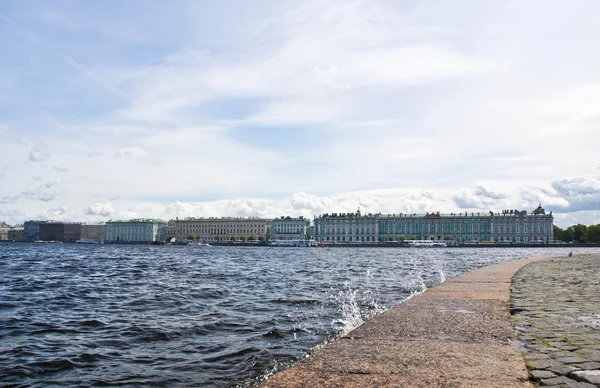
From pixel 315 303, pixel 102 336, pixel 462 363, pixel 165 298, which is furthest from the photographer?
pixel 165 298

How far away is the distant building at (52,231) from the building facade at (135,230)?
2070 centimetres

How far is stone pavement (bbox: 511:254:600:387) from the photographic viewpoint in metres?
3.61

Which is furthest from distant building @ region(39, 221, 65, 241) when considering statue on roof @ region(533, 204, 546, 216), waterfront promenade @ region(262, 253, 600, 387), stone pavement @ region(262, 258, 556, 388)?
stone pavement @ region(262, 258, 556, 388)

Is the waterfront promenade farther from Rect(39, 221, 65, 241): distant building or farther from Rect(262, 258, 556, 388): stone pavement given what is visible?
Rect(39, 221, 65, 241): distant building

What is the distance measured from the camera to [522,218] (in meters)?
125

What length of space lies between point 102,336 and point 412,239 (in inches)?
4976

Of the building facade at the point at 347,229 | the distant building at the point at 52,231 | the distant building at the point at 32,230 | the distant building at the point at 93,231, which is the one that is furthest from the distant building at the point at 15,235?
the building facade at the point at 347,229

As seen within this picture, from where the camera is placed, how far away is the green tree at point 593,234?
109m

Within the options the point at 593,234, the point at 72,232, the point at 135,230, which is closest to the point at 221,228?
the point at 135,230

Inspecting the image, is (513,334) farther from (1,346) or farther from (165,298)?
(165,298)

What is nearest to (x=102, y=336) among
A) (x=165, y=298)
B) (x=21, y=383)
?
(x=21, y=383)

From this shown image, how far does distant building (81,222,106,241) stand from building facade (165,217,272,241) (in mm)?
31978

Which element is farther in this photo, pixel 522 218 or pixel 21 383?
pixel 522 218

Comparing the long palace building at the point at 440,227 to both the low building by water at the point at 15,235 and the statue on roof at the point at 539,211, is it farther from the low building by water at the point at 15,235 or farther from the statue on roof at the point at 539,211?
the low building by water at the point at 15,235
